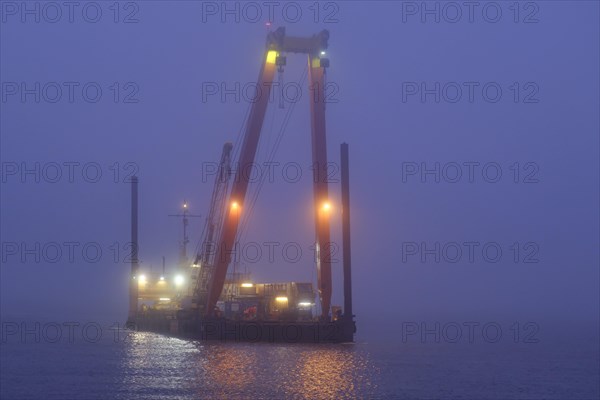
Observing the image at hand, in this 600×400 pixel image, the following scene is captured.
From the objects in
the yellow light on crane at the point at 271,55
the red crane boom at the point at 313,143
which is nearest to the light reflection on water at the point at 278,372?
the red crane boom at the point at 313,143

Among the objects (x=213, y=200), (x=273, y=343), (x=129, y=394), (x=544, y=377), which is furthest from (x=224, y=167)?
(x=129, y=394)

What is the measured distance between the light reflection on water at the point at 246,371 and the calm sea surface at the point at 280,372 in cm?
4

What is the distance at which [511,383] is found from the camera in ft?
120

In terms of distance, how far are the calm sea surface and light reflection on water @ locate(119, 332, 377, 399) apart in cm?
4

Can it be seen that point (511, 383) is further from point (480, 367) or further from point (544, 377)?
point (480, 367)

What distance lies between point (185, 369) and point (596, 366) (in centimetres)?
2278

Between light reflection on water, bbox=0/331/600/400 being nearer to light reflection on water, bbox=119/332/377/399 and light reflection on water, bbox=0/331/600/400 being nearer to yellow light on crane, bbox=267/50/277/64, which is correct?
light reflection on water, bbox=119/332/377/399

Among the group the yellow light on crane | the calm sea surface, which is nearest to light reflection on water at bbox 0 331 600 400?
the calm sea surface

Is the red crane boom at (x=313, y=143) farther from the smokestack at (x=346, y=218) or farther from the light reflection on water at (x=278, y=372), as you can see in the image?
the light reflection on water at (x=278, y=372)

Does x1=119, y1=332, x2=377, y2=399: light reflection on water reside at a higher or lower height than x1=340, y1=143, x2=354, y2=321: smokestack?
lower

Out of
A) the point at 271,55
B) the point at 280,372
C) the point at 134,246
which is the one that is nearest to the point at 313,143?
the point at 271,55

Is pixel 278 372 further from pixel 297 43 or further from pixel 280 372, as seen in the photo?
pixel 297 43

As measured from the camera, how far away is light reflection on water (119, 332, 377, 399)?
30656 mm

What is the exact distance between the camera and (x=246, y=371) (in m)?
36.6
